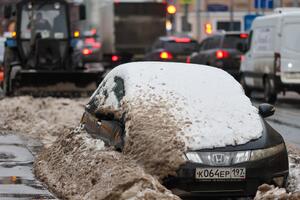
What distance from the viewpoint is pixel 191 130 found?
8.59m

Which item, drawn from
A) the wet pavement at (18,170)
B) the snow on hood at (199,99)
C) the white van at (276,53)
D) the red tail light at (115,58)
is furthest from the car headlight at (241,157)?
the red tail light at (115,58)

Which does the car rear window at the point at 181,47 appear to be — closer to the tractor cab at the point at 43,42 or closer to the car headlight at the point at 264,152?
the tractor cab at the point at 43,42

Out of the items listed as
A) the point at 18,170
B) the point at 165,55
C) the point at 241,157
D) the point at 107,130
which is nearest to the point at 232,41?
the point at 165,55

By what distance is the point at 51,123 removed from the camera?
16.2 meters

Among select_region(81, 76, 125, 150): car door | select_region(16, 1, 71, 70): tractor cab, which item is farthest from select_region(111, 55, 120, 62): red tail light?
select_region(81, 76, 125, 150): car door

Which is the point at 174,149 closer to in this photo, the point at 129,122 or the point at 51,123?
the point at 129,122

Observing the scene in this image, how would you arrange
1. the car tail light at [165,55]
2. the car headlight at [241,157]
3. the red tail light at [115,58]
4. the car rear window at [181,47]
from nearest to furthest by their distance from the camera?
the car headlight at [241,157] < the car tail light at [165,55] < the car rear window at [181,47] < the red tail light at [115,58]

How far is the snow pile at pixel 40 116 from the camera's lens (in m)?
15.3

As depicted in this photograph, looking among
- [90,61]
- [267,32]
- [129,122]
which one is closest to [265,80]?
[267,32]

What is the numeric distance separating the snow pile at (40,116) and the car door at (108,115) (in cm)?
331

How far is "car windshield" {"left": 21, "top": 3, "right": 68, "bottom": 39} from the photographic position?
24.1 meters

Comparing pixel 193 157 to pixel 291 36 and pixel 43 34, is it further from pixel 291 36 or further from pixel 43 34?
pixel 43 34

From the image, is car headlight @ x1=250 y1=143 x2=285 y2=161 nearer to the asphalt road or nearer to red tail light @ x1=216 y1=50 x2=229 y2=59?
the asphalt road

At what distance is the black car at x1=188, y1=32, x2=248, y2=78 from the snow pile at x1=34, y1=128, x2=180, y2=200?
1608cm
